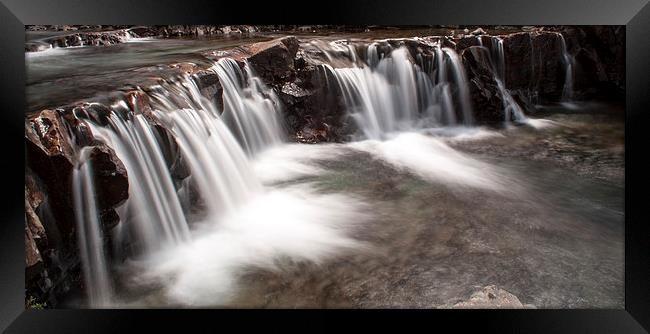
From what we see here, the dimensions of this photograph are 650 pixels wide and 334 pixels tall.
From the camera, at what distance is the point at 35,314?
285 centimetres

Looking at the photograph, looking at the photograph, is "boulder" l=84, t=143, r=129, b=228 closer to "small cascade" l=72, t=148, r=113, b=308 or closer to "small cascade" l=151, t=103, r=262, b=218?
"small cascade" l=72, t=148, r=113, b=308

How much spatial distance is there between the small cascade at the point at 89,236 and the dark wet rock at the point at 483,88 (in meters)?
4.12

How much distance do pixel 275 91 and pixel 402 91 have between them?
157cm

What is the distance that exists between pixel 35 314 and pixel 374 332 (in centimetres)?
195

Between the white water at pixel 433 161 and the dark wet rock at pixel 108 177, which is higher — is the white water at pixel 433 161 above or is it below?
below

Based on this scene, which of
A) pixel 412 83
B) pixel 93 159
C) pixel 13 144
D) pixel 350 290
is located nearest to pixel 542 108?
pixel 412 83

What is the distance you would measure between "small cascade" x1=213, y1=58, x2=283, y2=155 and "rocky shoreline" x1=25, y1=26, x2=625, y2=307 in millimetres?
117

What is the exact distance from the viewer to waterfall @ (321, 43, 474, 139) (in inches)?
227

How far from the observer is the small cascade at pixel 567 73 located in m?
6.21

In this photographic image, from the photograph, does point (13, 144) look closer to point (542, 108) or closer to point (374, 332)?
point (374, 332)

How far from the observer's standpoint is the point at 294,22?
2.91 m

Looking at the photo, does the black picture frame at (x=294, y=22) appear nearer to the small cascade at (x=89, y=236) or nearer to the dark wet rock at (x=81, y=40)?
the small cascade at (x=89, y=236)

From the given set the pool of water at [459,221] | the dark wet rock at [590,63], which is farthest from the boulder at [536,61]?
the pool of water at [459,221]

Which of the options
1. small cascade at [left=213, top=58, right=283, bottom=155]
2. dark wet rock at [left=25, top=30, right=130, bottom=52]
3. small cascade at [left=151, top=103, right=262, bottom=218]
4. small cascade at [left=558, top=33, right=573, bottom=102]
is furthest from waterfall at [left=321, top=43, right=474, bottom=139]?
dark wet rock at [left=25, top=30, right=130, bottom=52]
